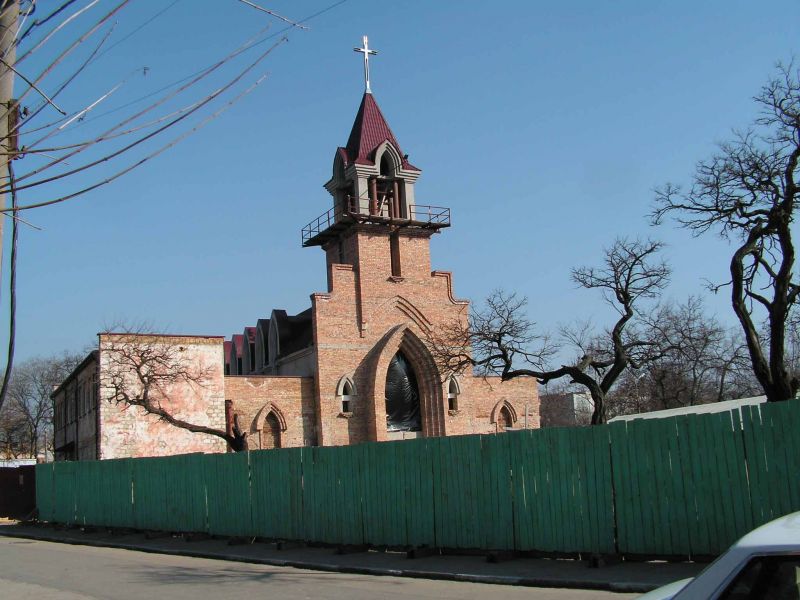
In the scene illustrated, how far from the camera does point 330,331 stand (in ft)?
129

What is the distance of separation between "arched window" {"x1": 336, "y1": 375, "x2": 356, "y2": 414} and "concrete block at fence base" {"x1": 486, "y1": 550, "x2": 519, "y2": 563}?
25585 mm

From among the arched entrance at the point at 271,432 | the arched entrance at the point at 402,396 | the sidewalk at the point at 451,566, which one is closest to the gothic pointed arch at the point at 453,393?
the arched entrance at the point at 402,396

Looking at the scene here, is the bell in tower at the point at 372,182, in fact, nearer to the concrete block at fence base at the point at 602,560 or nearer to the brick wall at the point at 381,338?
the brick wall at the point at 381,338

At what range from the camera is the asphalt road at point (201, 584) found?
11.3 m

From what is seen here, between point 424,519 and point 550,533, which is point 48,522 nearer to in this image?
point 424,519

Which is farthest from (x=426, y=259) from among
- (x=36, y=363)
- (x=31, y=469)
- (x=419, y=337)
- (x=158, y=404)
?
(x=36, y=363)

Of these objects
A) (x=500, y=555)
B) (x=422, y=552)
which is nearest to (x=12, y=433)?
(x=422, y=552)

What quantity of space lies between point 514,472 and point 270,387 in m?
25.2

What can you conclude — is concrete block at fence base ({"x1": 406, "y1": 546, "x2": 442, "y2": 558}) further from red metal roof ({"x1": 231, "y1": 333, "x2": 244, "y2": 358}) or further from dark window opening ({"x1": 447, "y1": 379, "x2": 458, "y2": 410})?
red metal roof ({"x1": 231, "y1": 333, "x2": 244, "y2": 358})

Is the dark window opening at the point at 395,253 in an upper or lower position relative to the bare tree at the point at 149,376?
upper

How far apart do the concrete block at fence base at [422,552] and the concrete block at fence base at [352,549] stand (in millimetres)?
1532

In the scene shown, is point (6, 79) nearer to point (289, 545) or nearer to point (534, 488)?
point (534, 488)

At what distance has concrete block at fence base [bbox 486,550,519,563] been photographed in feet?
44.0

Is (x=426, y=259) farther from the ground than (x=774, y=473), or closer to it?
farther from the ground
